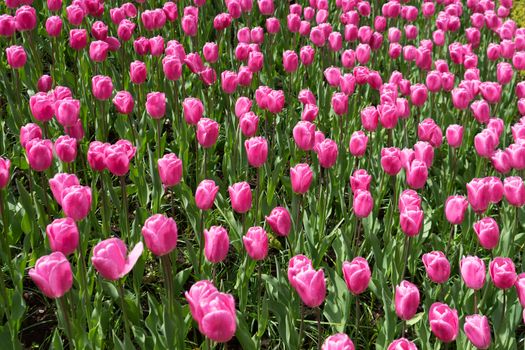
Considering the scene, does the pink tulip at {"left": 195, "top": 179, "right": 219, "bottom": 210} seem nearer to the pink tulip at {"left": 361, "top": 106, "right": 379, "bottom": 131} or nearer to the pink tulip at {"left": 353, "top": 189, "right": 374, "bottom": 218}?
the pink tulip at {"left": 353, "top": 189, "right": 374, "bottom": 218}

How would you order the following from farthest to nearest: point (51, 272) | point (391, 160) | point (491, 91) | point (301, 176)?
point (491, 91) → point (391, 160) → point (301, 176) → point (51, 272)

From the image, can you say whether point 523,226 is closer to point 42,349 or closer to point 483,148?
point 483,148

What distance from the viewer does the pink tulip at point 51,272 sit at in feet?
5.84

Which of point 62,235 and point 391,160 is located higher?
point 62,235

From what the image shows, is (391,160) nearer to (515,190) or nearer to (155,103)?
(515,190)

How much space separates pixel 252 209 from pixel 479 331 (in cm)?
140

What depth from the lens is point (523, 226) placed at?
326cm

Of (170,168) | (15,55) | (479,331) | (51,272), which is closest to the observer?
(51,272)

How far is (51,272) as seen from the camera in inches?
70.4

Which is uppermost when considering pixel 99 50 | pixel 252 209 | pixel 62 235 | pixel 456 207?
pixel 62 235

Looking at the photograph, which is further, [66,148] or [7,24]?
[7,24]

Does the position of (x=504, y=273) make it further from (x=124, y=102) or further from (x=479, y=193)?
(x=124, y=102)

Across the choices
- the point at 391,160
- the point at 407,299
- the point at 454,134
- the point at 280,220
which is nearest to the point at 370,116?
the point at 454,134

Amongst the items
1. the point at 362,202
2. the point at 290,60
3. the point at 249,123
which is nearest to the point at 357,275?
the point at 362,202
